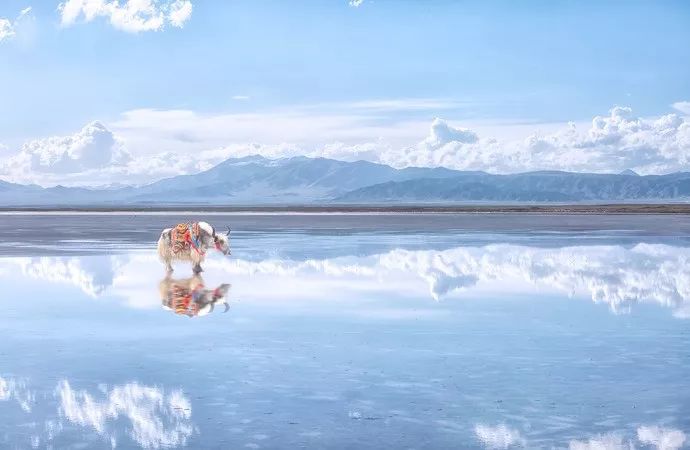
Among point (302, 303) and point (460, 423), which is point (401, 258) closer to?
point (302, 303)

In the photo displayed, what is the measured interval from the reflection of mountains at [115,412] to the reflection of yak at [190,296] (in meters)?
5.76

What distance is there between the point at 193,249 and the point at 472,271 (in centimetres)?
659

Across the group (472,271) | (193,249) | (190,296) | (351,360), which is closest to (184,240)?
(193,249)

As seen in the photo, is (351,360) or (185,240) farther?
(185,240)

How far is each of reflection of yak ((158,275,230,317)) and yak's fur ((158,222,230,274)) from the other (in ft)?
3.29

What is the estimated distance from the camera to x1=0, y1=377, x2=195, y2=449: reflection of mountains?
291 inches

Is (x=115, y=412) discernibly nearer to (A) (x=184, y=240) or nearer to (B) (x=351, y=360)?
(B) (x=351, y=360)

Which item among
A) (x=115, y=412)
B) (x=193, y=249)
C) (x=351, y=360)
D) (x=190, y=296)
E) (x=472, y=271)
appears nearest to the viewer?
(x=115, y=412)

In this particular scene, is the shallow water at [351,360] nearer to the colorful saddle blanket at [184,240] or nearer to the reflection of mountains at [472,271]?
the reflection of mountains at [472,271]

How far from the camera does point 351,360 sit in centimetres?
1076

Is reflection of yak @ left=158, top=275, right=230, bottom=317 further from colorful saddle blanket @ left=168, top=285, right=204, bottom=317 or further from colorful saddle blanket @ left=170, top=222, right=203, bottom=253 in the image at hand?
colorful saddle blanket @ left=170, top=222, right=203, bottom=253

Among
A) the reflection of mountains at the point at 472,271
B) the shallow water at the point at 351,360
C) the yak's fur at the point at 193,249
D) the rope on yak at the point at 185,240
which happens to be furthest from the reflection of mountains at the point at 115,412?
the rope on yak at the point at 185,240

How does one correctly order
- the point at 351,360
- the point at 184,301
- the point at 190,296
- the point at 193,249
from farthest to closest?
1. the point at 193,249
2. the point at 190,296
3. the point at 184,301
4. the point at 351,360

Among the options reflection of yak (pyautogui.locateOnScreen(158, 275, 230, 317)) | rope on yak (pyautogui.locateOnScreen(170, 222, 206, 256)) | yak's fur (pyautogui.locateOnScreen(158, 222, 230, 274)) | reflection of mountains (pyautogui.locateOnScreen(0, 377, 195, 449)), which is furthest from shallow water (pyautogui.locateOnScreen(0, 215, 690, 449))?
rope on yak (pyautogui.locateOnScreen(170, 222, 206, 256))
